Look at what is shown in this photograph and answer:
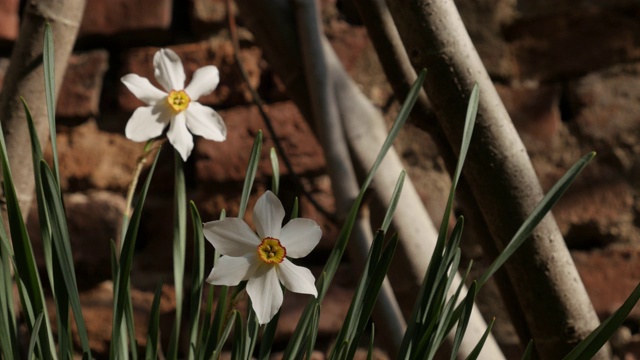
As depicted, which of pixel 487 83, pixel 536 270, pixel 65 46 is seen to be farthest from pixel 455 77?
pixel 65 46

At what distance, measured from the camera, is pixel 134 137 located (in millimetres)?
639

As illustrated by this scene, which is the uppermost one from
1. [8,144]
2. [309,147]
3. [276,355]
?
[8,144]

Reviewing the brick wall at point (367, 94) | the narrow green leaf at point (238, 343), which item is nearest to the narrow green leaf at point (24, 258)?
the narrow green leaf at point (238, 343)

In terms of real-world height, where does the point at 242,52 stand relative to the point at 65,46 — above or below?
below

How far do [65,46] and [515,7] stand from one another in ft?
2.23

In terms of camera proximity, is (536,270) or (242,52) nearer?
(536,270)

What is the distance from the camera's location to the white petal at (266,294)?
20.5 inches

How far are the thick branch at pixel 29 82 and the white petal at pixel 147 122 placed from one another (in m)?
0.11

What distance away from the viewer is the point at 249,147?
1.18m

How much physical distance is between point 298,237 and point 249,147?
66 cm

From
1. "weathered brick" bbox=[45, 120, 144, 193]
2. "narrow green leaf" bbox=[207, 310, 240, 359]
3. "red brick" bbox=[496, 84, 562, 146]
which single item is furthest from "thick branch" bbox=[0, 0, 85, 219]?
"red brick" bbox=[496, 84, 562, 146]

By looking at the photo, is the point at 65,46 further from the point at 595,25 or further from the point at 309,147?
the point at 595,25

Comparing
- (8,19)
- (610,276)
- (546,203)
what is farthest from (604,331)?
(8,19)

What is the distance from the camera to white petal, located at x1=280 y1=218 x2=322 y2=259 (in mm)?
522
